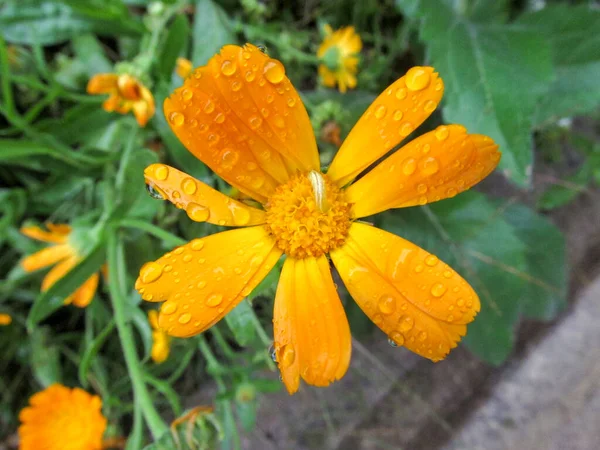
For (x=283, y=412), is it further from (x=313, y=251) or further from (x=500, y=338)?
(x=313, y=251)

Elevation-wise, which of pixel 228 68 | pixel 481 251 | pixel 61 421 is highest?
pixel 228 68

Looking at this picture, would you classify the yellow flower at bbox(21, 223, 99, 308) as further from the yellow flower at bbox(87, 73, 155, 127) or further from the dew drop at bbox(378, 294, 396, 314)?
the dew drop at bbox(378, 294, 396, 314)

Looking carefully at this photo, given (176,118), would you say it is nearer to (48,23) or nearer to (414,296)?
(414,296)

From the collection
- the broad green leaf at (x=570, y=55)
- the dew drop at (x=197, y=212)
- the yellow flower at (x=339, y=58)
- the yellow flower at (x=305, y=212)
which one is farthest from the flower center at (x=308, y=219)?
the broad green leaf at (x=570, y=55)

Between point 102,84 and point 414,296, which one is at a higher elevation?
point 102,84

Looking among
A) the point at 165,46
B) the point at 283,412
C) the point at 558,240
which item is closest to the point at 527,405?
the point at 558,240

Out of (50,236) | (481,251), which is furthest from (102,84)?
(481,251)
